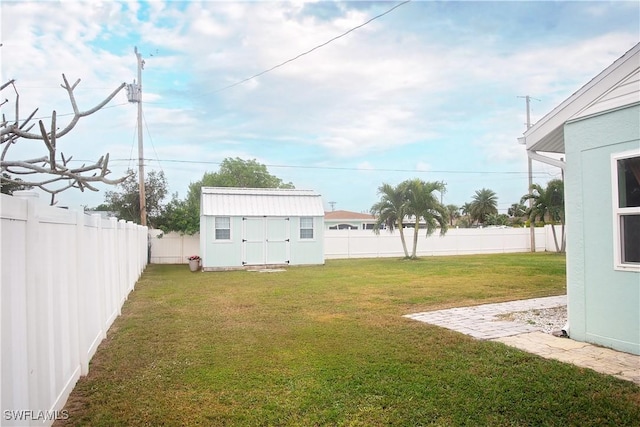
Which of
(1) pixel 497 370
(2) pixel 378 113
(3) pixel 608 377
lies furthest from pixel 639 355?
(2) pixel 378 113

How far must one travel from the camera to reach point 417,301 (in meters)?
8.80

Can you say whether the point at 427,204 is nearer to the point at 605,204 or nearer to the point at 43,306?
the point at 605,204

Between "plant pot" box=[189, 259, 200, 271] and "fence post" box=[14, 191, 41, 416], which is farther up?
"fence post" box=[14, 191, 41, 416]

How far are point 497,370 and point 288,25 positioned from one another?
25.9 ft

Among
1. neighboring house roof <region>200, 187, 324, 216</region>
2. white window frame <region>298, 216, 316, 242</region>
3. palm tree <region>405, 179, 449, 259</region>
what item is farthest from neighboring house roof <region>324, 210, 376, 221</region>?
white window frame <region>298, 216, 316, 242</region>

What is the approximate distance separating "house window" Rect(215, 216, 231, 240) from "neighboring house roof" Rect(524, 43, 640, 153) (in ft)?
42.6

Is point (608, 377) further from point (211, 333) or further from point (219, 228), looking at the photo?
point (219, 228)

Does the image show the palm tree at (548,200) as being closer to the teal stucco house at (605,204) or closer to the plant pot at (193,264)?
the plant pot at (193,264)

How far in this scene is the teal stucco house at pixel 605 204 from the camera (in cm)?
492

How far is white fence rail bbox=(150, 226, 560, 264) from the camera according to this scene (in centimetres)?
2041

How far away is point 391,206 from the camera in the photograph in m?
20.3

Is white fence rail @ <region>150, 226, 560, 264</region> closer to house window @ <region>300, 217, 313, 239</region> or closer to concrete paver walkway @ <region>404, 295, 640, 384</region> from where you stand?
house window @ <region>300, 217, 313, 239</region>

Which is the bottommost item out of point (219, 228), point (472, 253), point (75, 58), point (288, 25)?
point (472, 253)

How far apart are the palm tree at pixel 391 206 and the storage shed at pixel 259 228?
3207mm
